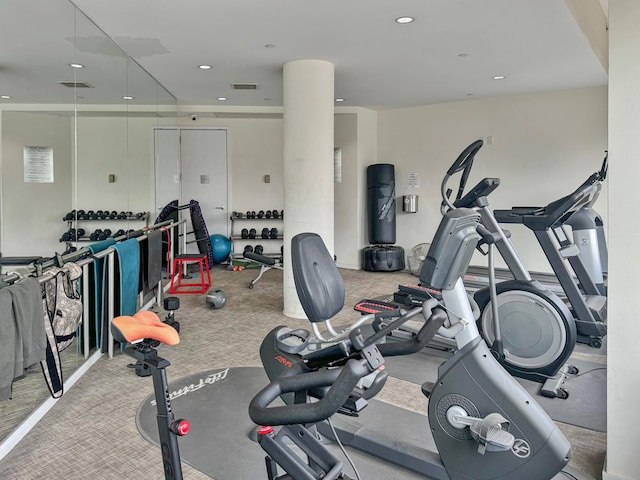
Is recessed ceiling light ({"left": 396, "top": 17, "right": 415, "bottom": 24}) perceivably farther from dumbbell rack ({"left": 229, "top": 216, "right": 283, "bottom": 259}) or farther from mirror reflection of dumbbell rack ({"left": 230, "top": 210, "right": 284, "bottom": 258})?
dumbbell rack ({"left": 229, "top": 216, "right": 283, "bottom": 259})

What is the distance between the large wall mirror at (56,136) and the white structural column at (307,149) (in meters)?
1.59

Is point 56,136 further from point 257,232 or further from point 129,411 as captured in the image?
point 257,232

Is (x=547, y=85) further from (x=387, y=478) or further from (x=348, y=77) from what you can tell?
(x=387, y=478)

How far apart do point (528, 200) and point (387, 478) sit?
5645 millimetres

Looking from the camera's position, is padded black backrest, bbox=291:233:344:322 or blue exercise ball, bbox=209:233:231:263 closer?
padded black backrest, bbox=291:233:344:322

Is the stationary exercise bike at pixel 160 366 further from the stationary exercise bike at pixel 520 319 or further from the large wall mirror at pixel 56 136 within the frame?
the stationary exercise bike at pixel 520 319

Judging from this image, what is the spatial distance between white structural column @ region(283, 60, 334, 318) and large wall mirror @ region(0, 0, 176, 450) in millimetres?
1594

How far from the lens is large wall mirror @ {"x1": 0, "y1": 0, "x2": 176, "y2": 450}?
251cm

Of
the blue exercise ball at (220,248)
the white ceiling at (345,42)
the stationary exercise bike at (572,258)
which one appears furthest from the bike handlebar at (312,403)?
the blue exercise ball at (220,248)

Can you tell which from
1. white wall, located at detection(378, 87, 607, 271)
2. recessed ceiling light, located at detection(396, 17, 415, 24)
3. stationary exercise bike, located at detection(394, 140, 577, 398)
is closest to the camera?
stationary exercise bike, located at detection(394, 140, 577, 398)

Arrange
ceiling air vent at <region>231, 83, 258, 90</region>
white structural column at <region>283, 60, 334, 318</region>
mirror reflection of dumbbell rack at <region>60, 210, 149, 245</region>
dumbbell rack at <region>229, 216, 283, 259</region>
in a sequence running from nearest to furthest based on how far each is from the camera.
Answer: mirror reflection of dumbbell rack at <region>60, 210, 149, 245</region>
white structural column at <region>283, 60, 334, 318</region>
ceiling air vent at <region>231, 83, 258, 90</region>
dumbbell rack at <region>229, 216, 283, 259</region>

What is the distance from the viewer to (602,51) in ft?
16.2

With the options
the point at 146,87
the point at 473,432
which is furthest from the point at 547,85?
the point at 473,432

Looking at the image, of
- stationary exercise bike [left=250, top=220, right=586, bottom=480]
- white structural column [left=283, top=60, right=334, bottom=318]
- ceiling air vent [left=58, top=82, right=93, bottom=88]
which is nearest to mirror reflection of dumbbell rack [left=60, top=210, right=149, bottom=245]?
ceiling air vent [left=58, top=82, right=93, bottom=88]
